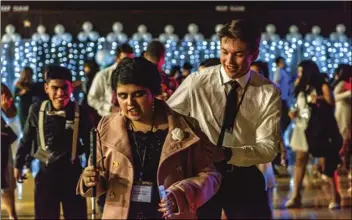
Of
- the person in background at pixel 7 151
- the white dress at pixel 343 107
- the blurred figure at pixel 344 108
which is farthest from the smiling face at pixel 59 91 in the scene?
the white dress at pixel 343 107

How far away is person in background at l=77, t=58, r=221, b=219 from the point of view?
9.71 ft

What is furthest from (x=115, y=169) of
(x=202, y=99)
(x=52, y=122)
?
(x=52, y=122)

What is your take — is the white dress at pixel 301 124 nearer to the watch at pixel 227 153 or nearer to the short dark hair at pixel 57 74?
the short dark hair at pixel 57 74

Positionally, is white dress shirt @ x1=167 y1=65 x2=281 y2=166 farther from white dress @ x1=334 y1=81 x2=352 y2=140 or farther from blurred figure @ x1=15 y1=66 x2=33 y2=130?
blurred figure @ x1=15 y1=66 x2=33 y2=130

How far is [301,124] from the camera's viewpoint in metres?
7.68

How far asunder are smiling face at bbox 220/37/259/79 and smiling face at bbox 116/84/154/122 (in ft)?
2.07

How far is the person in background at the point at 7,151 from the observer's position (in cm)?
579

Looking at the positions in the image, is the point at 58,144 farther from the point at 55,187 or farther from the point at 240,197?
the point at 240,197

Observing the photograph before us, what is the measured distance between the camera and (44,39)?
1162 centimetres

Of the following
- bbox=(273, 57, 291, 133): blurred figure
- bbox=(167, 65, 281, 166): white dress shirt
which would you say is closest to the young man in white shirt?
bbox=(167, 65, 281, 166): white dress shirt

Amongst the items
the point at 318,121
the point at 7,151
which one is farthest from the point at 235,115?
the point at 318,121

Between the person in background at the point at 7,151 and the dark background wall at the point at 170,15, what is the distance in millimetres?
5650

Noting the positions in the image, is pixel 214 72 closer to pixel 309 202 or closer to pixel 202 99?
pixel 202 99

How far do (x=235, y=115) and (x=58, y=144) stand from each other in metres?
1.66
